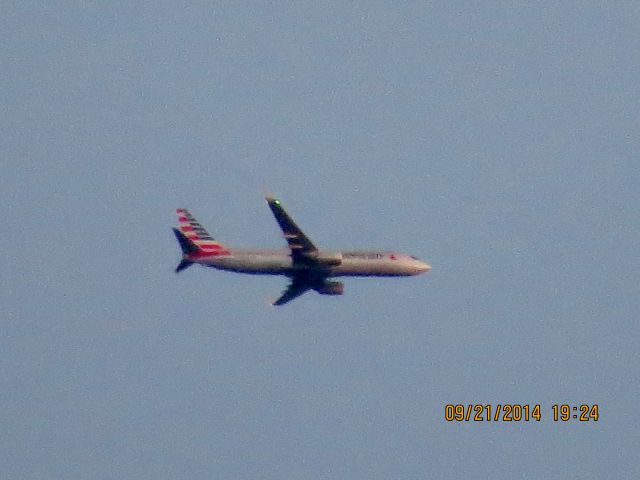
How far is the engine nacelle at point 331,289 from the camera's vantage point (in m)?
122

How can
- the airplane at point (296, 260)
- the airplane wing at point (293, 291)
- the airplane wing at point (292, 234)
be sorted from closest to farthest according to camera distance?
1. the airplane wing at point (292, 234)
2. the airplane at point (296, 260)
3. the airplane wing at point (293, 291)

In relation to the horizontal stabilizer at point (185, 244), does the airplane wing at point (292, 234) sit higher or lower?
higher

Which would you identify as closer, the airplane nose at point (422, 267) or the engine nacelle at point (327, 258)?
the engine nacelle at point (327, 258)

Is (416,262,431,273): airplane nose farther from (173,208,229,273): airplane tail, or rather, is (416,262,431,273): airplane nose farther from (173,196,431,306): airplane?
(173,208,229,273): airplane tail

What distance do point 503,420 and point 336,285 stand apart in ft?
72.1

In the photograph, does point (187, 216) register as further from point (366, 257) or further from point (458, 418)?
point (458, 418)

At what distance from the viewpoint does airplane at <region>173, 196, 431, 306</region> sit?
116688 mm

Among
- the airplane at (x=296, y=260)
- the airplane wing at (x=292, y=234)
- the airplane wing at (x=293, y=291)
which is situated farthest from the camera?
the airplane wing at (x=293, y=291)

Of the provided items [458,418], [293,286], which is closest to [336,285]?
[293,286]

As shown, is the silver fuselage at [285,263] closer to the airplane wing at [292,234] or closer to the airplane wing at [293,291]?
the airplane wing at [292,234]

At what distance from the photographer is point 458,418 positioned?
108 metres

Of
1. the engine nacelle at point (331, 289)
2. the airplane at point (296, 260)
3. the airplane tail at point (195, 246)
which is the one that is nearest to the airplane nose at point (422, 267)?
the airplane at point (296, 260)

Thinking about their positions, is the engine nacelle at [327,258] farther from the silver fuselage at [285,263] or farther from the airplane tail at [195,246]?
the airplane tail at [195,246]

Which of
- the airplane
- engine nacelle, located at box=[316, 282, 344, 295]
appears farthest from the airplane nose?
engine nacelle, located at box=[316, 282, 344, 295]
